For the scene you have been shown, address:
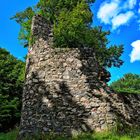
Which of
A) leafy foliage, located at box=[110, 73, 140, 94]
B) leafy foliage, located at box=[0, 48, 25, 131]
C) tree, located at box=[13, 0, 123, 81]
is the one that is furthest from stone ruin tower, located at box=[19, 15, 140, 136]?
leafy foliage, located at box=[110, 73, 140, 94]

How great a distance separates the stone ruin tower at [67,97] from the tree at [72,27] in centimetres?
126

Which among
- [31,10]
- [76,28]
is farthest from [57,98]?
[31,10]

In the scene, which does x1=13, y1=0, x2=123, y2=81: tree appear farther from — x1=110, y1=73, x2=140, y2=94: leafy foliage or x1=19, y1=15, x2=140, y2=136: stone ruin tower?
x1=110, y1=73, x2=140, y2=94: leafy foliage

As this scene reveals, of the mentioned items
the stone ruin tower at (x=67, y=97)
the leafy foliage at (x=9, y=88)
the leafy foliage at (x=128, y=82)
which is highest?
the leafy foliage at (x=128, y=82)

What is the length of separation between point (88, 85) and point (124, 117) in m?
1.83

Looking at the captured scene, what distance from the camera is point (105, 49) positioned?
3447 cm

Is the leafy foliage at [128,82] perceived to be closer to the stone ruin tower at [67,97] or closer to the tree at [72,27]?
the tree at [72,27]

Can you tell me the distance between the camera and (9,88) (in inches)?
1415

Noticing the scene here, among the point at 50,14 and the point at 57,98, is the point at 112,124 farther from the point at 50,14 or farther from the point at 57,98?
the point at 50,14

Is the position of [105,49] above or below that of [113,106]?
above

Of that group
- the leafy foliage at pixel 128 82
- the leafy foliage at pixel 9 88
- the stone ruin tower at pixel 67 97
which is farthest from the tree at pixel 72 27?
the leafy foliage at pixel 128 82

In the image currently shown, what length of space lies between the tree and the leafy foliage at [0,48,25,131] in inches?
193

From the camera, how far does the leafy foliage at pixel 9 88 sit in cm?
3206

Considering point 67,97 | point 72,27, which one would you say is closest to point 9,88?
point 72,27
